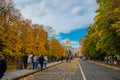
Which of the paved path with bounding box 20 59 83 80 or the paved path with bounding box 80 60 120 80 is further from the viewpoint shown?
the paved path with bounding box 80 60 120 80

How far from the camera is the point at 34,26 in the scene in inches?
3388

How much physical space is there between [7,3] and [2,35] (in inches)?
242

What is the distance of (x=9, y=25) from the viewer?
151ft

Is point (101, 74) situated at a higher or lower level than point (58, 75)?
higher

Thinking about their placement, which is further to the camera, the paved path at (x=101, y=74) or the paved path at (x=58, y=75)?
the paved path at (x=101, y=74)

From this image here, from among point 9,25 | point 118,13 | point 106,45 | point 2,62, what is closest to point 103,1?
point 106,45

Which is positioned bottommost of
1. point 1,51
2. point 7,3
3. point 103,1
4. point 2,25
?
point 1,51

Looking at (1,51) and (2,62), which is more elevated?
(1,51)

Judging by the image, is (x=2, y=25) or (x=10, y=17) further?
(x=10, y=17)

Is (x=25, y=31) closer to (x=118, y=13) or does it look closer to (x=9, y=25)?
(x=9, y=25)

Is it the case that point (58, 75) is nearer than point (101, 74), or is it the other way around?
point (58, 75)

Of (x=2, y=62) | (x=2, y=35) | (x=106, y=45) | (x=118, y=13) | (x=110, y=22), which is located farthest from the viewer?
(x=106, y=45)

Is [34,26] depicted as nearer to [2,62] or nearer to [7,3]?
[7,3]

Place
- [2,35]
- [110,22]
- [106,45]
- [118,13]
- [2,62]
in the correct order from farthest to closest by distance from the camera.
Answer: [106,45]
[110,22]
[118,13]
[2,35]
[2,62]
